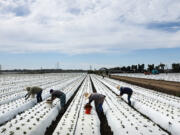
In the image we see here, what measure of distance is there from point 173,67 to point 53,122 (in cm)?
8487

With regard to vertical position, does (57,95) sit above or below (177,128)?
above

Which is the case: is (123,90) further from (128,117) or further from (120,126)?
(120,126)

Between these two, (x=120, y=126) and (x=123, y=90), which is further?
(x=123, y=90)

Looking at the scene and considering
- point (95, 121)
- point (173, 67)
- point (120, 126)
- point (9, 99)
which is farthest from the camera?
point (173, 67)

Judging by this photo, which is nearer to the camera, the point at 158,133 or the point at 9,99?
the point at 158,133

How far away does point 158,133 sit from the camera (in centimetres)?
556

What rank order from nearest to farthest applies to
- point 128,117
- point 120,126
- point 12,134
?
point 12,134, point 120,126, point 128,117

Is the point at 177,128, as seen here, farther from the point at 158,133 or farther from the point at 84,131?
the point at 84,131

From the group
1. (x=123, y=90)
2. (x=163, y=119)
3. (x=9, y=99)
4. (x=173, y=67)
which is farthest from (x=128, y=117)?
(x=173, y=67)

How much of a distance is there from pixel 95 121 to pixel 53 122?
1979mm

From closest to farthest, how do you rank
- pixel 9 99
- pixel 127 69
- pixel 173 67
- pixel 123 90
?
1. pixel 123 90
2. pixel 9 99
3. pixel 173 67
4. pixel 127 69

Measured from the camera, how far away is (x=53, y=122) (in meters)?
7.83

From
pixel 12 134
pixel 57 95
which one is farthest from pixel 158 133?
pixel 57 95

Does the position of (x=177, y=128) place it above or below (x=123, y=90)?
below
